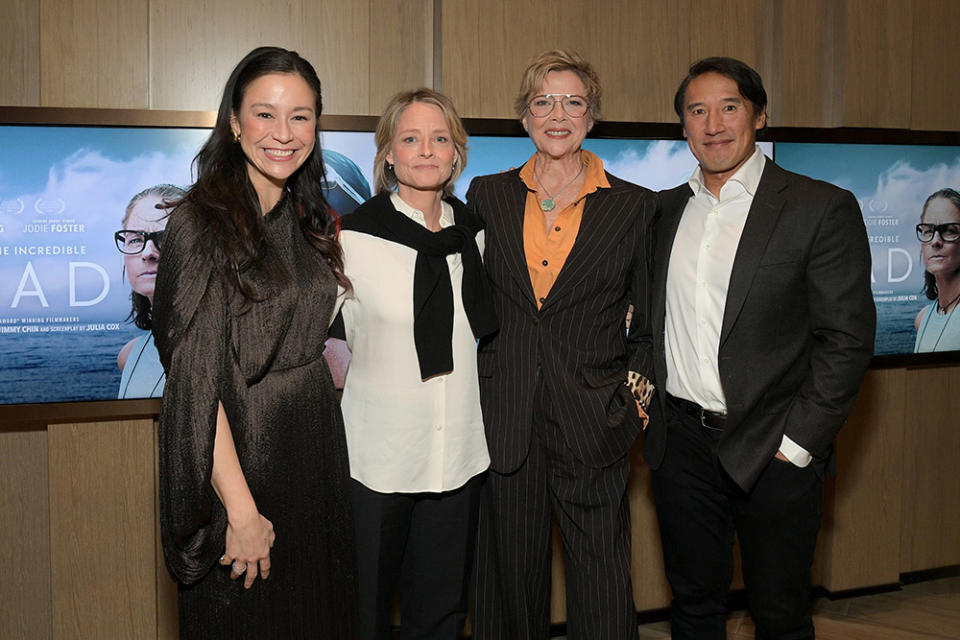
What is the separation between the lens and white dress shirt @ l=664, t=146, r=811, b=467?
226 centimetres

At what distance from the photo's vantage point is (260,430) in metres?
1.80

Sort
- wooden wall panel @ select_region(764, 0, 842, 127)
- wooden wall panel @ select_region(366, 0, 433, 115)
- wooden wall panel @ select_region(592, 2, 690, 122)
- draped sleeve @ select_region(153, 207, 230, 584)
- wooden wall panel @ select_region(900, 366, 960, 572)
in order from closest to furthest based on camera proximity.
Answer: draped sleeve @ select_region(153, 207, 230, 584) < wooden wall panel @ select_region(366, 0, 433, 115) < wooden wall panel @ select_region(592, 2, 690, 122) < wooden wall panel @ select_region(764, 0, 842, 127) < wooden wall panel @ select_region(900, 366, 960, 572)

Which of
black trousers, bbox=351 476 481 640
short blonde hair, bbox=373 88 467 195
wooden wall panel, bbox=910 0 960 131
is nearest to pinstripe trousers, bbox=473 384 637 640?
black trousers, bbox=351 476 481 640

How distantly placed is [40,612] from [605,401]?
7.22 feet

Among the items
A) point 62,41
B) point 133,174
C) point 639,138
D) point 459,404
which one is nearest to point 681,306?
point 459,404

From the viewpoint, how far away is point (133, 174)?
2.61 metres

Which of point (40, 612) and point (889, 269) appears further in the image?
point (889, 269)

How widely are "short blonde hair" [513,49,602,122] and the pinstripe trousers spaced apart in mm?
876

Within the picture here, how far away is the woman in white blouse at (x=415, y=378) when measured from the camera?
2102mm

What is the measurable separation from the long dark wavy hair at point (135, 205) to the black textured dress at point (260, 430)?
898mm

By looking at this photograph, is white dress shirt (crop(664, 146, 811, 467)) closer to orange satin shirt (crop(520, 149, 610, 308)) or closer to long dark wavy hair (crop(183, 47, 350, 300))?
orange satin shirt (crop(520, 149, 610, 308))

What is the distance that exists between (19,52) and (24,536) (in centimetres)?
167

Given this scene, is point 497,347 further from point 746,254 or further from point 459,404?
point 746,254

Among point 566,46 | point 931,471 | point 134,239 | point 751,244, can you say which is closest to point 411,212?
point 751,244
